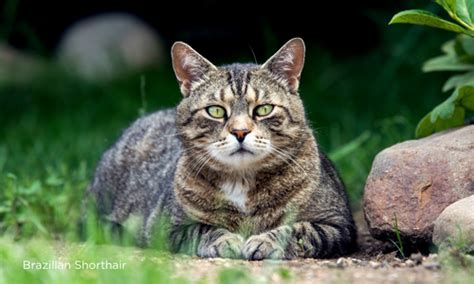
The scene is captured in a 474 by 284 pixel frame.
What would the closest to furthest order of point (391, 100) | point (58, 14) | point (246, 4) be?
point (391, 100)
point (246, 4)
point (58, 14)

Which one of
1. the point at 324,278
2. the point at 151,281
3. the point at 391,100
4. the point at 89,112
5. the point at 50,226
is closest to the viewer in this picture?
the point at 151,281

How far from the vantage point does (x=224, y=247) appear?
14.2 ft

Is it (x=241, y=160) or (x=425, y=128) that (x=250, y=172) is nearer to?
(x=241, y=160)

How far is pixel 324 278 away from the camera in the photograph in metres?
3.60

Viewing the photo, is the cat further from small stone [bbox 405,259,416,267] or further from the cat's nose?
small stone [bbox 405,259,416,267]

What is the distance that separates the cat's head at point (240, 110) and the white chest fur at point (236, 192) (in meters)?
0.11

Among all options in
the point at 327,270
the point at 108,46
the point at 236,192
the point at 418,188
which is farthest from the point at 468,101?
the point at 108,46

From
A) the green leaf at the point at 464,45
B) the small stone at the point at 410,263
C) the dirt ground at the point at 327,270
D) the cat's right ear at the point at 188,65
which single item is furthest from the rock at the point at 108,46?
the small stone at the point at 410,263

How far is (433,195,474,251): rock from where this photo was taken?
3.94m

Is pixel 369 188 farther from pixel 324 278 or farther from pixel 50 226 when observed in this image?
pixel 50 226

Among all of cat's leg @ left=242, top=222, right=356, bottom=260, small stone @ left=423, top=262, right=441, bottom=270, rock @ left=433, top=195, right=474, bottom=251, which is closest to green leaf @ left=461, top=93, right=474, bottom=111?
rock @ left=433, top=195, right=474, bottom=251

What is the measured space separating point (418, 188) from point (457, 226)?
461 mm

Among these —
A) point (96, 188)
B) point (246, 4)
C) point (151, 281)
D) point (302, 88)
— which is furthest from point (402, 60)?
point (151, 281)

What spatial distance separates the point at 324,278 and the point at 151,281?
0.71m
